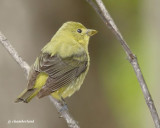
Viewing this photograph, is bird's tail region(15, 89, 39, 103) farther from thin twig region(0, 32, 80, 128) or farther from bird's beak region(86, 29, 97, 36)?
bird's beak region(86, 29, 97, 36)

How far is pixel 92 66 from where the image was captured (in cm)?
617

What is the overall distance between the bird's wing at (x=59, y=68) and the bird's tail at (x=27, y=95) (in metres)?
0.12

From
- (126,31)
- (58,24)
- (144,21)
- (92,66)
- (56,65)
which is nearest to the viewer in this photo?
(56,65)

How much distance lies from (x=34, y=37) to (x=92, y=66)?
0.99 m

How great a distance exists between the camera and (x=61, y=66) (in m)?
4.70

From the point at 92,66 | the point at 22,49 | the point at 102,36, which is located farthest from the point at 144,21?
the point at 22,49

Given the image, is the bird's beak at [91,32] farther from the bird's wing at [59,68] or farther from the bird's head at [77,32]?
the bird's wing at [59,68]

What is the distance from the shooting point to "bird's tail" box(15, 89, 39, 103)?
380 centimetres

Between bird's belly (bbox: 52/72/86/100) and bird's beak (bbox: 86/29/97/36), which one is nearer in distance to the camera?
bird's belly (bbox: 52/72/86/100)

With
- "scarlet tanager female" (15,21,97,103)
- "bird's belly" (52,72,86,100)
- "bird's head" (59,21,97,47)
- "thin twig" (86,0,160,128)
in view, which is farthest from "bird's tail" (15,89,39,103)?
"bird's head" (59,21,97,47)

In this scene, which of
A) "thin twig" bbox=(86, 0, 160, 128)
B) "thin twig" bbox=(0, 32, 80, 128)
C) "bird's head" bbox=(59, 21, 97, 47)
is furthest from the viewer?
"bird's head" bbox=(59, 21, 97, 47)

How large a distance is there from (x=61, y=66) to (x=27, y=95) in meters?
0.90

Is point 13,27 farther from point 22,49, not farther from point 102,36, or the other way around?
point 102,36

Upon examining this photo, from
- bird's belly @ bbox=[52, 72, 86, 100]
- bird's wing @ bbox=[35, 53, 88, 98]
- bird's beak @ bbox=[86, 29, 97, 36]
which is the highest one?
bird's beak @ bbox=[86, 29, 97, 36]
